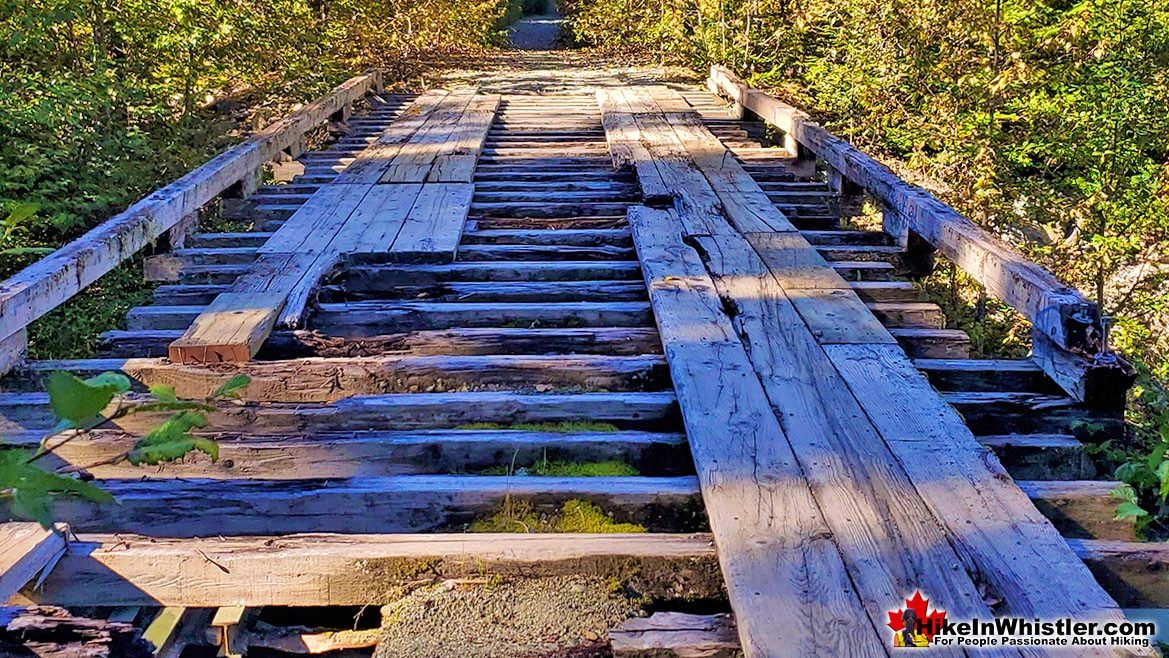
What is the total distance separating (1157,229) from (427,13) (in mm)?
11378

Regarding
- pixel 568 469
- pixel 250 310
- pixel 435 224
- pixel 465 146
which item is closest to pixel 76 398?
pixel 568 469

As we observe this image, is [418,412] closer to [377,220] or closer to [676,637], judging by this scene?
[676,637]

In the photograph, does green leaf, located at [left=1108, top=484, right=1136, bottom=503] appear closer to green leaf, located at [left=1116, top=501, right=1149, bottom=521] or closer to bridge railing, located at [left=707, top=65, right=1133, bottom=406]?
green leaf, located at [left=1116, top=501, right=1149, bottom=521]

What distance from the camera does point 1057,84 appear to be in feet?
28.1

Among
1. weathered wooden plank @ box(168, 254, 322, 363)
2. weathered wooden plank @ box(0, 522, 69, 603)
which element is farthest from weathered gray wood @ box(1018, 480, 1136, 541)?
weathered wooden plank @ box(168, 254, 322, 363)

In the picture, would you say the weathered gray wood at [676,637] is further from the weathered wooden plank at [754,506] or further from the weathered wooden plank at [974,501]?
the weathered wooden plank at [974,501]

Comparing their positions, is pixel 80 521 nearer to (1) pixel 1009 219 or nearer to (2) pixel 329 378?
(2) pixel 329 378

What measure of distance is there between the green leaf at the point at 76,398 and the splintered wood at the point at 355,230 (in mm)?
2095

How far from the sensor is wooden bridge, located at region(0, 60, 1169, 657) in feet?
6.75

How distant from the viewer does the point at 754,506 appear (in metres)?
2.22

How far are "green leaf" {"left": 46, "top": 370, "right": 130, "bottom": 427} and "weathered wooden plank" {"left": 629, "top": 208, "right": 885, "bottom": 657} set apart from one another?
46.7 inches

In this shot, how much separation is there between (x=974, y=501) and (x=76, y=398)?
1906 millimetres

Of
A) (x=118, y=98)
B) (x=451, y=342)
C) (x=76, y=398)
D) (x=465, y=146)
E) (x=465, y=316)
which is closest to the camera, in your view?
(x=76, y=398)

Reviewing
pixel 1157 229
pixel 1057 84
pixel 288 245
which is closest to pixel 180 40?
pixel 288 245
